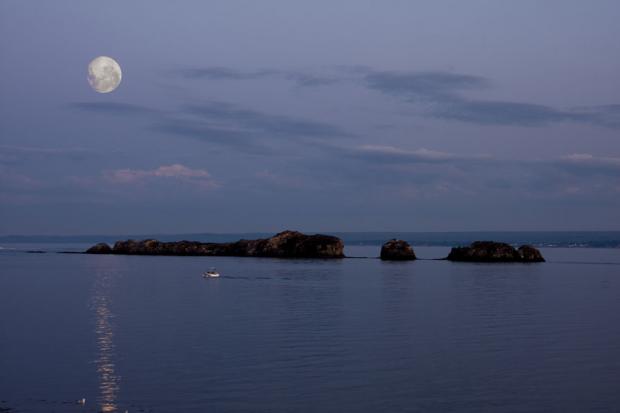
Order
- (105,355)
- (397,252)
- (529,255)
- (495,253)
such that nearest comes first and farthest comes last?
(105,355), (495,253), (529,255), (397,252)

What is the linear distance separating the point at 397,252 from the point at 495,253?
22540 millimetres

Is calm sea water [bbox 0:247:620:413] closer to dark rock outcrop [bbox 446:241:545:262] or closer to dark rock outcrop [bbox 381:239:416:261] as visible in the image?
dark rock outcrop [bbox 446:241:545:262]

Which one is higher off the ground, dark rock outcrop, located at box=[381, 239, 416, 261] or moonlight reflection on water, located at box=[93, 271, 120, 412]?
dark rock outcrop, located at box=[381, 239, 416, 261]

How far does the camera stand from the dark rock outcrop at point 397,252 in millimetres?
167750

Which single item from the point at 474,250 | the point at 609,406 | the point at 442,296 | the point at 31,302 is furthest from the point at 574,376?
the point at 474,250

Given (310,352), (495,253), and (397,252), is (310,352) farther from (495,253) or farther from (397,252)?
(397,252)

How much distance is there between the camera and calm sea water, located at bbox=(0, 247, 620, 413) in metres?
29.2

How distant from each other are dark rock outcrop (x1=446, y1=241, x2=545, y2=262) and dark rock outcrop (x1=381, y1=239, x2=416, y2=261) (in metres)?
10.2

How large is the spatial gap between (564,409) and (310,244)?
6000 inches

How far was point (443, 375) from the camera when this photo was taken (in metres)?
34.0

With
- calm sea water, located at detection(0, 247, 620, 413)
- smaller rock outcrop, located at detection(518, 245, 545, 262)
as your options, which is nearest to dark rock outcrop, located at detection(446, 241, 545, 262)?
smaller rock outcrop, located at detection(518, 245, 545, 262)

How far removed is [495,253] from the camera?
15500 cm

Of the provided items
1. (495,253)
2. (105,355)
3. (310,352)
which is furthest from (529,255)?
(105,355)

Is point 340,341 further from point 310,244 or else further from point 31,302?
point 310,244
